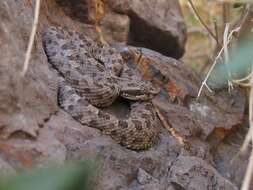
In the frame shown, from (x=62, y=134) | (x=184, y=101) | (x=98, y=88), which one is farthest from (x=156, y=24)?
(x=62, y=134)

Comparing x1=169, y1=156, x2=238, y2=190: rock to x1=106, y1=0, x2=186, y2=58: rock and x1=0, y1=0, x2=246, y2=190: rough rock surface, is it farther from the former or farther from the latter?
x1=106, y1=0, x2=186, y2=58: rock

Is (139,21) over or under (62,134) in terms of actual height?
under

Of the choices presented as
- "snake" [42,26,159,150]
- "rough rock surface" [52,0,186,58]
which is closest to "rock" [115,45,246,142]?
"snake" [42,26,159,150]

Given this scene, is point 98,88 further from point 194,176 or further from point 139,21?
point 139,21

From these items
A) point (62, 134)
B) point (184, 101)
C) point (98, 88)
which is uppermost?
point (62, 134)

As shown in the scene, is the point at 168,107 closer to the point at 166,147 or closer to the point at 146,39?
the point at 166,147

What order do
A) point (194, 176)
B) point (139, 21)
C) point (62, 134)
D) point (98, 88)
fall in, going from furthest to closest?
point (139, 21) < point (98, 88) < point (194, 176) < point (62, 134)

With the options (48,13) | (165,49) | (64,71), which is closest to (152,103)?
(64,71)
